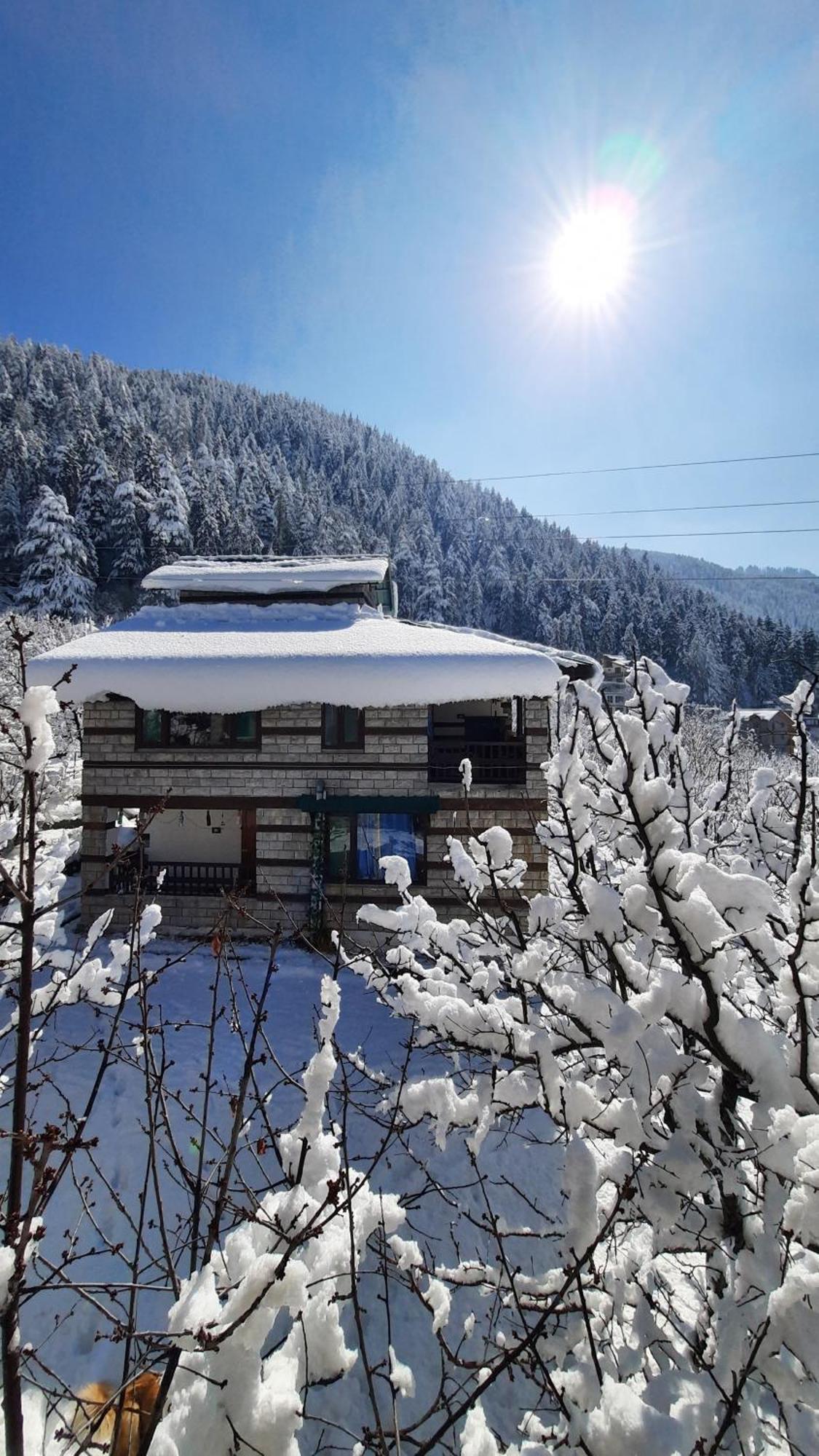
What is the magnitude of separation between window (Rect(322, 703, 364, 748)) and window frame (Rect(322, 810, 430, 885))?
1.46 metres

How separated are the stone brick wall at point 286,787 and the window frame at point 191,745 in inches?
2.1

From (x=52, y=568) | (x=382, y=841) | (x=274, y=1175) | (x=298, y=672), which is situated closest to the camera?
(x=274, y=1175)

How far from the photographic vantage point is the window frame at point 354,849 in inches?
502

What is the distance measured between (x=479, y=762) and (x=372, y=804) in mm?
2332

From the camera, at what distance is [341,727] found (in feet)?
43.0

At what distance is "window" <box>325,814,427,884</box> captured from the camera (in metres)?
13.0

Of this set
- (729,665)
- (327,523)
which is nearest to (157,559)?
(327,523)

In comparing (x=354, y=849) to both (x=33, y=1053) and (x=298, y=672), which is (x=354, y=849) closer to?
(x=298, y=672)

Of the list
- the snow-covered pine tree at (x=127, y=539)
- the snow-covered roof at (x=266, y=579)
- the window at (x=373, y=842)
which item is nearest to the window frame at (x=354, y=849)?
the window at (x=373, y=842)

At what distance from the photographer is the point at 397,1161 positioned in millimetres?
8039

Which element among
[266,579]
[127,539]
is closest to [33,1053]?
[266,579]

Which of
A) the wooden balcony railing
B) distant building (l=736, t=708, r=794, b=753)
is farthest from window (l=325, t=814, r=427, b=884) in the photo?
distant building (l=736, t=708, r=794, b=753)

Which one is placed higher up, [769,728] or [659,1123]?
[659,1123]

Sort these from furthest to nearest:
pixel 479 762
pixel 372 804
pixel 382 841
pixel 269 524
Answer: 1. pixel 269 524
2. pixel 382 841
3. pixel 479 762
4. pixel 372 804
